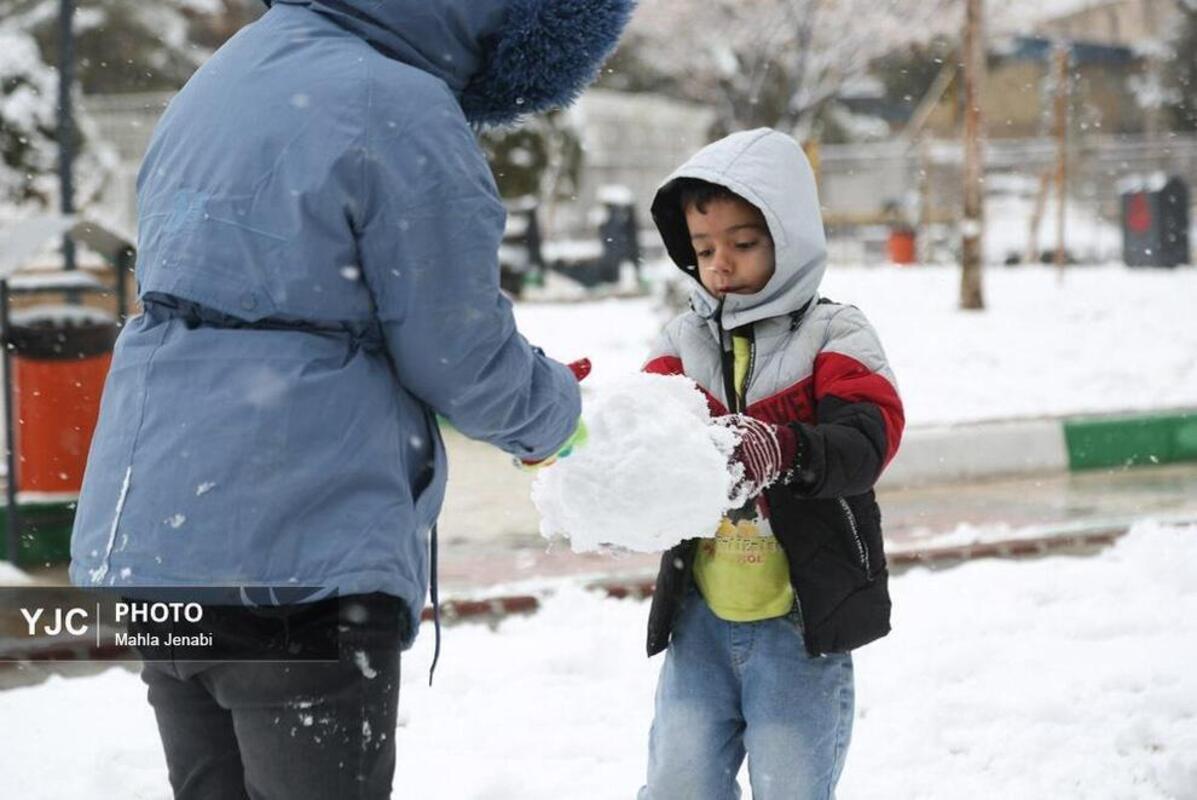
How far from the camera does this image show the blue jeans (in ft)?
8.23

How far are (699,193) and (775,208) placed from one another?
0.22m

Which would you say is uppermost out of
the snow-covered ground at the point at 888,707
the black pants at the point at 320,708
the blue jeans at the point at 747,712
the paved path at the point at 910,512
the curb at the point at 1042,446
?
the black pants at the point at 320,708

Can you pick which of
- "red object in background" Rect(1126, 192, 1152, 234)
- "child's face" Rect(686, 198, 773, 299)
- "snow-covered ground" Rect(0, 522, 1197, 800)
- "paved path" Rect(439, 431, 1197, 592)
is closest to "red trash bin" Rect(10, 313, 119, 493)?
"paved path" Rect(439, 431, 1197, 592)

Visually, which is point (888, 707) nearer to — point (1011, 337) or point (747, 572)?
point (747, 572)

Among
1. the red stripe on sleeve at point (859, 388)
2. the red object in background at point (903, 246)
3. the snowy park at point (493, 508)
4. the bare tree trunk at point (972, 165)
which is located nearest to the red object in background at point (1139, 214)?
the red object in background at point (903, 246)

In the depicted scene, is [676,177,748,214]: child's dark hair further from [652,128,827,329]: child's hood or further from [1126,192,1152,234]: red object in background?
[1126,192,1152,234]: red object in background

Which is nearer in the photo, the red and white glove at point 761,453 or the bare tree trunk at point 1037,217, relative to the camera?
the red and white glove at point 761,453

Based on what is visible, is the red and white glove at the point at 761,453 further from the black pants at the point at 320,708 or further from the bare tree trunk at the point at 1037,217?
the bare tree trunk at the point at 1037,217

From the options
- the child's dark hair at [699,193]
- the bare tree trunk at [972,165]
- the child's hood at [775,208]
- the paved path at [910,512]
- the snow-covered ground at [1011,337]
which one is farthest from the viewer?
the bare tree trunk at [972,165]

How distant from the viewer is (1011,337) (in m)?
13.7

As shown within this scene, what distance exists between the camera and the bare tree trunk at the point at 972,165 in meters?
15.2

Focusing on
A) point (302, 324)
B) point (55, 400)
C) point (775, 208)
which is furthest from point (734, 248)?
point (55, 400)

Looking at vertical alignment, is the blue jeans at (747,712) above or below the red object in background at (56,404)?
below

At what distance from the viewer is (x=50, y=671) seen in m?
5.00
